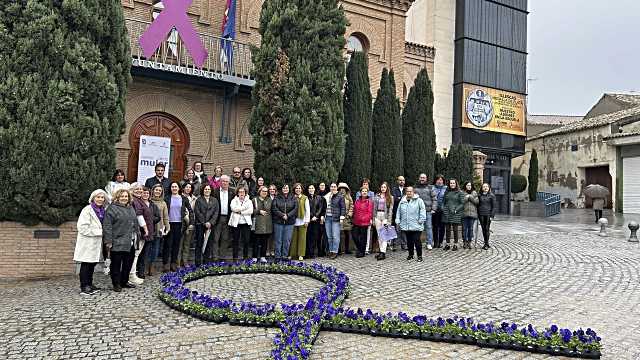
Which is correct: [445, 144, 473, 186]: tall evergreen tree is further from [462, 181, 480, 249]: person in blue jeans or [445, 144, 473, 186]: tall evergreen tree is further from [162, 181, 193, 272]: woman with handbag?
[162, 181, 193, 272]: woman with handbag

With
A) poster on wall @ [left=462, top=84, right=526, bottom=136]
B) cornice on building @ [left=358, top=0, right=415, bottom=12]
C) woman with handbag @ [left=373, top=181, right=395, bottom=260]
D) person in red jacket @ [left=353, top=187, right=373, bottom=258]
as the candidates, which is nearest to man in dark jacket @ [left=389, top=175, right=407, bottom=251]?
woman with handbag @ [left=373, top=181, right=395, bottom=260]

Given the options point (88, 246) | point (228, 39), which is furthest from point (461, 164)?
point (88, 246)

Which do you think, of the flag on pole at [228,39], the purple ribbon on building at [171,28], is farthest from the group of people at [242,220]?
the flag on pole at [228,39]

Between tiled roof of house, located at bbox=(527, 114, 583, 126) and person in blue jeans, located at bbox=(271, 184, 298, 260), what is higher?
tiled roof of house, located at bbox=(527, 114, 583, 126)

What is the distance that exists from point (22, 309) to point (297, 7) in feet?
28.4

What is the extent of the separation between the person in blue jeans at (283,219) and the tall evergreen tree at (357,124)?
347 centimetres

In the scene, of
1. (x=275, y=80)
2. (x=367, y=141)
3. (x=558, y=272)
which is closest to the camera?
(x=558, y=272)

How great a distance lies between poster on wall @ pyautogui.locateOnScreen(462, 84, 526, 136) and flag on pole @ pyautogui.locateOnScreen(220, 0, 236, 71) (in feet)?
57.1

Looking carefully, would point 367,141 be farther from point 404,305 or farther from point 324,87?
point 404,305

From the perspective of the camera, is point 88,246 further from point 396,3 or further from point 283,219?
point 396,3

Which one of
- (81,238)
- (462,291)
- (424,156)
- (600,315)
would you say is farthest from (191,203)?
(424,156)

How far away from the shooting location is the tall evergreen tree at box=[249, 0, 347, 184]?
1042 cm

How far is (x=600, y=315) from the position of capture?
575cm

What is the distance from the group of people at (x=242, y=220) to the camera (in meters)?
6.83
